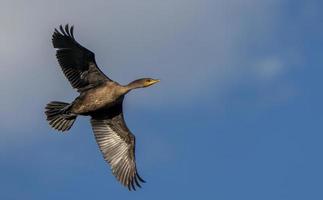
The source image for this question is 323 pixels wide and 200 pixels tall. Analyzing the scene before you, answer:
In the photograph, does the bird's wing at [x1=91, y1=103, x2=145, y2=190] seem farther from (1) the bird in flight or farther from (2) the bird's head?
(2) the bird's head

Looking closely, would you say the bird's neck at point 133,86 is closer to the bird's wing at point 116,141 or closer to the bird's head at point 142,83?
the bird's head at point 142,83

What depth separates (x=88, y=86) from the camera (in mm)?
40219

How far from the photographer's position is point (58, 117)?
1586 inches

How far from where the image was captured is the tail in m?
40.2

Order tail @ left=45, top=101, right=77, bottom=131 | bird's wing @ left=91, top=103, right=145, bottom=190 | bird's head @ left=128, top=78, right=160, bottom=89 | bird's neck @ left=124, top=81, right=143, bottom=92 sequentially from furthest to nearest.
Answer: bird's wing @ left=91, top=103, right=145, bottom=190 < tail @ left=45, top=101, right=77, bottom=131 < bird's head @ left=128, top=78, right=160, bottom=89 < bird's neck @ left=124, top=81, right=143, bottom=92

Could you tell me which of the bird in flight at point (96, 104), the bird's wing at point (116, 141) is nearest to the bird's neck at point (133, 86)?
the bird in flight at point (96, 104)

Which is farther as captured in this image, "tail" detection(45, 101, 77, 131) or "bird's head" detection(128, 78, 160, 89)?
"tail" detection(45, 101, 77, 131)

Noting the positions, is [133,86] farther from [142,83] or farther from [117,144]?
[117,144]

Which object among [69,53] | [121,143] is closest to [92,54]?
[69,53]

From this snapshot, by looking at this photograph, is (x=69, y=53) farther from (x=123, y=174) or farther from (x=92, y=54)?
(x=123, y=174)

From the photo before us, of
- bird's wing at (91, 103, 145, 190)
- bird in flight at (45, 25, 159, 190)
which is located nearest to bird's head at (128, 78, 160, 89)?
bird in flight at (45, 25, 159, 190)

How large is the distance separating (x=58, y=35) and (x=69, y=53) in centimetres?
62

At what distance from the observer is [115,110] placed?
1628 inches

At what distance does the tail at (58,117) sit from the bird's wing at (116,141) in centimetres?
108
